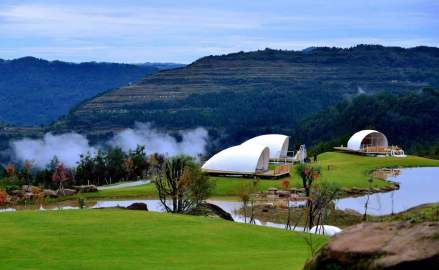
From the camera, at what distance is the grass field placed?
171 feet

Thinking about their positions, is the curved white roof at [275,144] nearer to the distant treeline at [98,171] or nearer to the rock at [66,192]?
the distant treeline at [98,171]

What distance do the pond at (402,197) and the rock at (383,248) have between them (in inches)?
1130

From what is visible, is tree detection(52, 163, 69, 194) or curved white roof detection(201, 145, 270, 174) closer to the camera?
tree detection(52, 163, 69, 194)

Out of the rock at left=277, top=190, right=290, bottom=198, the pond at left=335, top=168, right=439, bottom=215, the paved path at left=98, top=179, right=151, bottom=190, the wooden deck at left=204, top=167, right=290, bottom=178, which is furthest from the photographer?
the wooden deck at left=204, top=167, right=290, bottom=178

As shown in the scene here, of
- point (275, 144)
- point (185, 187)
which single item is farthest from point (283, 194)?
point (275, 144)

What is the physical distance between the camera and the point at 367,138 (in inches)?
3206

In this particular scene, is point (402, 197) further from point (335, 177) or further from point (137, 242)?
point (137, 242)

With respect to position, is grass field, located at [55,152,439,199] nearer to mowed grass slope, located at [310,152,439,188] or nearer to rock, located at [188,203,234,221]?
mowed grass slope, located at [310,152,439,188]

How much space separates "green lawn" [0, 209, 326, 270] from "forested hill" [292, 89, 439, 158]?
73634 mm

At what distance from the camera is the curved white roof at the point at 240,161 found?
58.8 m

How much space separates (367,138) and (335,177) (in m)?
25.9

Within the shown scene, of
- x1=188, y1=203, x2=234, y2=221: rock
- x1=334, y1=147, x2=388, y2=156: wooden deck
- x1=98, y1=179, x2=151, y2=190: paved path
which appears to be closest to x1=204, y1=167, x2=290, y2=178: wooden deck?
x1=98, y1=179, x2=151, y2=190: paved path

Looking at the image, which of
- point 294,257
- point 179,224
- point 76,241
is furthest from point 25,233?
point 294,257

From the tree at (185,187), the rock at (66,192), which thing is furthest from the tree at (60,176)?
the tree at (185,187)
